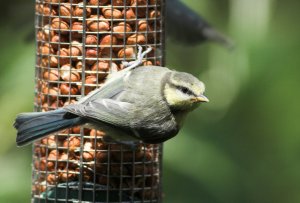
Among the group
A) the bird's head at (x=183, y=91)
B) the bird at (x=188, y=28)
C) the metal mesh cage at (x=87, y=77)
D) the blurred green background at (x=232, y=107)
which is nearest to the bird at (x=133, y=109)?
the bird's head at (x=183, y=91)

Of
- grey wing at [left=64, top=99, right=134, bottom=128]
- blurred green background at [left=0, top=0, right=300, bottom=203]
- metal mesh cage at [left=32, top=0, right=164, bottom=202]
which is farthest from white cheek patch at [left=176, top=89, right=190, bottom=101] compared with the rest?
blurred green background at [left=0, top=0, right=300, bottom=203]

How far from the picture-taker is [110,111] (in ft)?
20.3

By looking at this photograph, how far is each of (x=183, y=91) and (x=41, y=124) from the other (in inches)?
36.3

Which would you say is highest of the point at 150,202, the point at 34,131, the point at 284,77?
the point at 284,77

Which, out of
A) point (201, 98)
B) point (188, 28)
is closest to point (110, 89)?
point (201, 98)

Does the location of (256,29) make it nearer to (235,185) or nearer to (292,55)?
(292,55)

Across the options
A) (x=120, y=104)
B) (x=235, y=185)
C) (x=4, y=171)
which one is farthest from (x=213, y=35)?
(x=120, y=104)

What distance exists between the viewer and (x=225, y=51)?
9.25 meters

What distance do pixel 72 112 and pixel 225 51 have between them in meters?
3.34

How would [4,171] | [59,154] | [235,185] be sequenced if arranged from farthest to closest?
[235,185] < [4,171] < [59,154]

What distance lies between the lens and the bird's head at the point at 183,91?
609 cm

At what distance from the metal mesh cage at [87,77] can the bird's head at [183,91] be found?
0.49 meters

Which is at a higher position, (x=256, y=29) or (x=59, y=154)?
(x=256, y=29)

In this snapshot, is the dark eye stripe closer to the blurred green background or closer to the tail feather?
the tail feather
